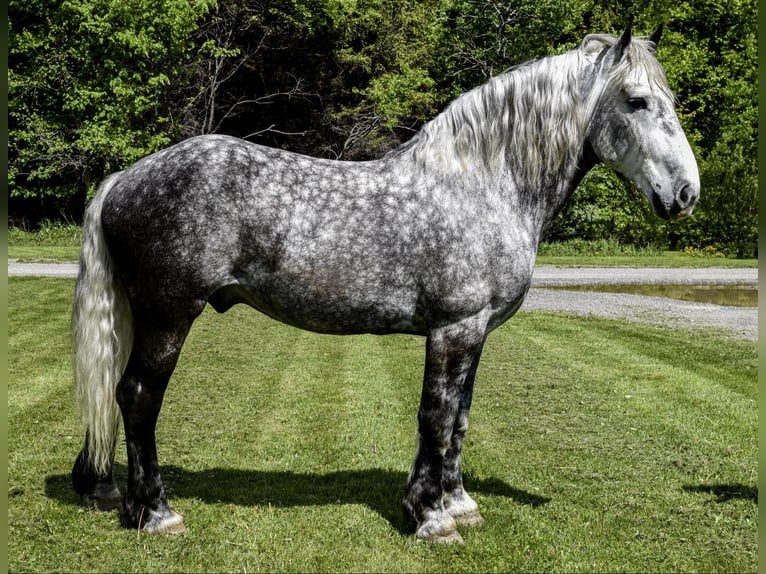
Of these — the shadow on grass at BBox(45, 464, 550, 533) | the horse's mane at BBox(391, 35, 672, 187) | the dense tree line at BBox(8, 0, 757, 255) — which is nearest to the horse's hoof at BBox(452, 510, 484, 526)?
the shadow on grass at BBox(45, 464, 550, 533)

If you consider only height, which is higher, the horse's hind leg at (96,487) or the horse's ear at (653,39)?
the horse's ear at (653,39)

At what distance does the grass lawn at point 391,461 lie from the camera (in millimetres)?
4250

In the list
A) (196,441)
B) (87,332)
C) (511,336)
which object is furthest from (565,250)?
(87,332)

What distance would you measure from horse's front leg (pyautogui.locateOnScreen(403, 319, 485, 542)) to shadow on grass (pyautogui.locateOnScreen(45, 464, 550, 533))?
31cm

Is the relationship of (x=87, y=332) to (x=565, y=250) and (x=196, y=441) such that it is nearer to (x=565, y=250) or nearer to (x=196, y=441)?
(x=196, y=441)

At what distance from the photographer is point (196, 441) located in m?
6.36

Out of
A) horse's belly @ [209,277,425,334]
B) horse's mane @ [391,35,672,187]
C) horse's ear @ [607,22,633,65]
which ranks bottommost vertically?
horse's belly @ [209,277,425,334]

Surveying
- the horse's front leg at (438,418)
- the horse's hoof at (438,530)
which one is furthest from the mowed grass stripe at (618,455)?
the horse's front leg at (438,418)

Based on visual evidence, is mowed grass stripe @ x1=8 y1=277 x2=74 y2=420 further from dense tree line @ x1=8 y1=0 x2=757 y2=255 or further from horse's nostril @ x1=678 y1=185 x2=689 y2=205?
dense tree line @ x1=8 y1=0 x2=757 y2=255

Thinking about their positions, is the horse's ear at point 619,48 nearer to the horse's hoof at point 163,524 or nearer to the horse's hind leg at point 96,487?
the horse's hoof at point 163,524

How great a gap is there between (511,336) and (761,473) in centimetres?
848

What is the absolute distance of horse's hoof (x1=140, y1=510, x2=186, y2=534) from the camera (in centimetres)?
435

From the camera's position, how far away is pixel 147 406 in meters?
4.29

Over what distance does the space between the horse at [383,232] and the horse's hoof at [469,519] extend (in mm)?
227
